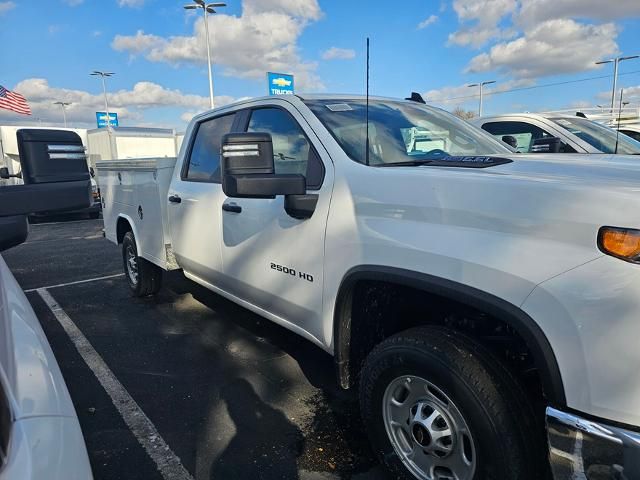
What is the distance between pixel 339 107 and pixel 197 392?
2.12 metres

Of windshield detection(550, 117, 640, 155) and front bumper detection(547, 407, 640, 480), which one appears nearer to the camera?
front bumper detection(547, 407, 640, 480)

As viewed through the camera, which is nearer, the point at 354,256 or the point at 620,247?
the point at 620,247

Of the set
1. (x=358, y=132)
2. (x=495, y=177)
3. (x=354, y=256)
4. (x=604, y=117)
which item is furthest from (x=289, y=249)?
(x=604, y=117)

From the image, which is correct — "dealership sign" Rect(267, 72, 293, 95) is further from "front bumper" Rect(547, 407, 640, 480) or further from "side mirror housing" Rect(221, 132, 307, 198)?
"front bumper" Rect(547, 407, 640, 480)

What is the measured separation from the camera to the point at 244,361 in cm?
378

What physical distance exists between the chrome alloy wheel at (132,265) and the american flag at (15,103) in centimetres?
1098

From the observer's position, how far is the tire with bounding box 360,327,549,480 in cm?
176

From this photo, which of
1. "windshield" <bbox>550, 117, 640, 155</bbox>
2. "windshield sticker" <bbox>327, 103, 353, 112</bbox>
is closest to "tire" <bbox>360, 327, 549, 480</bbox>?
"windshield sticker" <bbox>327, 103, 353, 112</bbox>

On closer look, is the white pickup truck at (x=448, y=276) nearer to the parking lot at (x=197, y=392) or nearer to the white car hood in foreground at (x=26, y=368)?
the parking lot at (x=197, y=392)

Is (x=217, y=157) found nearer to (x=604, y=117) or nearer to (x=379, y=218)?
(x=379, y=218)

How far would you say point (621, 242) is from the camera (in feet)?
4.75

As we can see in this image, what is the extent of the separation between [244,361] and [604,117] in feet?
29.4

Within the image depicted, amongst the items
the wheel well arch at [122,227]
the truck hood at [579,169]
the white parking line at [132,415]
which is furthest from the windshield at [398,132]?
the wheel well arch at [122,227]

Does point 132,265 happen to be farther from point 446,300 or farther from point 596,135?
point 596,135
